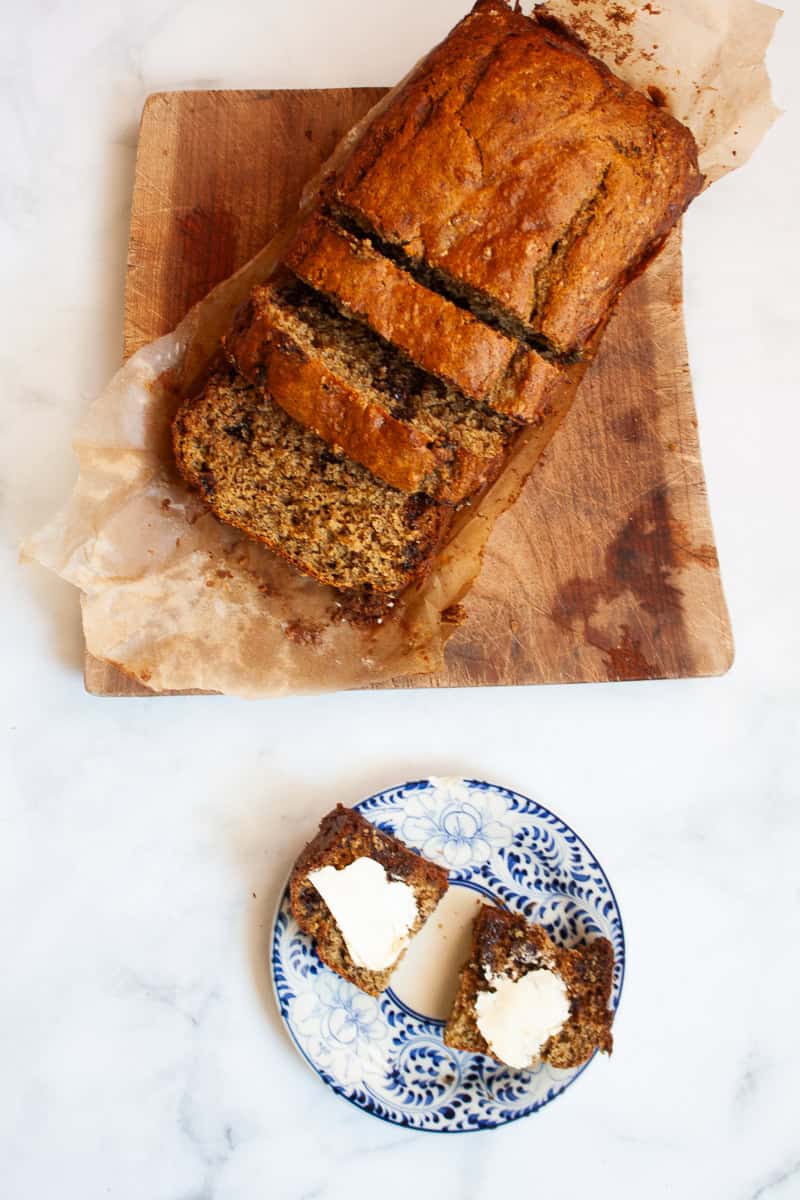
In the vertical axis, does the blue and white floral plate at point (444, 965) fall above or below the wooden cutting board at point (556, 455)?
below

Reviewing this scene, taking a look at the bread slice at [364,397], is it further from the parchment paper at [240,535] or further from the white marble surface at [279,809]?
the white marble surface at [279,809]

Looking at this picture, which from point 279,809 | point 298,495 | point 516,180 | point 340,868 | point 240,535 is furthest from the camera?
point 279,809

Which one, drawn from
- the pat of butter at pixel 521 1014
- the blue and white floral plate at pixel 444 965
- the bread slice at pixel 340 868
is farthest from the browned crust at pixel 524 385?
the pat of butter at pixel 521 1014

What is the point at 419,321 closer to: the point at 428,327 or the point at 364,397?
the point at 428,327

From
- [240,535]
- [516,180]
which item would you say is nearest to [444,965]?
[240,535]

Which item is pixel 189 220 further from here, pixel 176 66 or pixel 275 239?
pixel 176 66

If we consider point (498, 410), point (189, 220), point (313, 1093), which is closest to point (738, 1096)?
point (313, 1093)

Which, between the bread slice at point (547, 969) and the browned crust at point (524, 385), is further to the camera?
the bread slice at point (547, 969)
